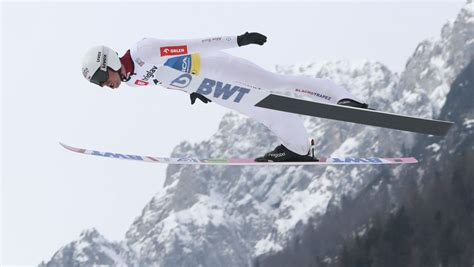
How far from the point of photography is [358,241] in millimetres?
108812

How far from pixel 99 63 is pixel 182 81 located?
4.10 feet

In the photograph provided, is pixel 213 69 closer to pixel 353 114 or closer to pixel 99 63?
pixel 99 63

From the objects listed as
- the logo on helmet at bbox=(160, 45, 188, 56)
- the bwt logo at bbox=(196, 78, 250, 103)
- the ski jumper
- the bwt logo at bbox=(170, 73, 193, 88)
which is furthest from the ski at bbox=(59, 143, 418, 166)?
the logo on helmet at bbox=(160, 45, 188, 56)

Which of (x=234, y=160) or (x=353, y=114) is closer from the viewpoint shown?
(x=353, y=114)

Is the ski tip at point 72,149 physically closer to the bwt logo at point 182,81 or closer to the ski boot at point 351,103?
the bwt logo at point 182,81

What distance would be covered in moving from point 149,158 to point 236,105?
337 cm

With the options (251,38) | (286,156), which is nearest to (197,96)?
(251,38)

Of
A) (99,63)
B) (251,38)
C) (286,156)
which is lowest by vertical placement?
(286,156)

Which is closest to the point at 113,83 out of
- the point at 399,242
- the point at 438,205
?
the point at 399,242

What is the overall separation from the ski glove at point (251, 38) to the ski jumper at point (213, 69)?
24 cm

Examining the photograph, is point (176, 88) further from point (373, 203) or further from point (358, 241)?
point (373, 203)

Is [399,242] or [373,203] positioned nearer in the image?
[399,242]

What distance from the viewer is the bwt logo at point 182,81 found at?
12562mm

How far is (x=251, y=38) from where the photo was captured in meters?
11.9
